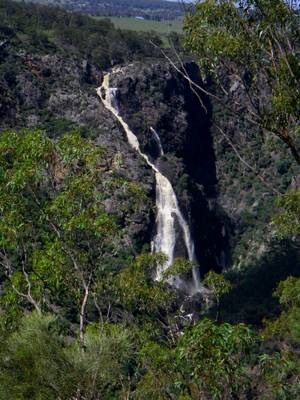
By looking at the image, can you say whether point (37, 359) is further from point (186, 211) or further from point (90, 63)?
point (90, 63)

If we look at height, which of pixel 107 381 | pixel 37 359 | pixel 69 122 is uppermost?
pixel 37 359

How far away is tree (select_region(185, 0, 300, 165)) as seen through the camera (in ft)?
29.7

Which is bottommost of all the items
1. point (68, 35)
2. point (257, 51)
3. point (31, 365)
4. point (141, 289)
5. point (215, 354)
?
point (68, 35)

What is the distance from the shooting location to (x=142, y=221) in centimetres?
4378

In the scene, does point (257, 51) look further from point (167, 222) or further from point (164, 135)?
point (164, 135)

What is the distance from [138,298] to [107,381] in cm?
493

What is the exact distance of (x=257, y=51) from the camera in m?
9.56

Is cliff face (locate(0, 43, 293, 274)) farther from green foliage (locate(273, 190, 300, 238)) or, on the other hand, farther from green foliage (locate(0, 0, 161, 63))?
green foliage (locate(273, 190, 300, 238))

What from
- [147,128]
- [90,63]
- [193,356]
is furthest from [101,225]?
[90,63]

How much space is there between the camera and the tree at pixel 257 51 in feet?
29.7

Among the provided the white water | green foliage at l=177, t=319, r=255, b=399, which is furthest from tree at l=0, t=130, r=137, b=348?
the white water

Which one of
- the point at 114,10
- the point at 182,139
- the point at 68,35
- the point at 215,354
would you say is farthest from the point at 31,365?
the point at 114,10

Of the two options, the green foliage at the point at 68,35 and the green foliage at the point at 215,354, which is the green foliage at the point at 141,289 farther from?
the green foliage at the point at 68,35

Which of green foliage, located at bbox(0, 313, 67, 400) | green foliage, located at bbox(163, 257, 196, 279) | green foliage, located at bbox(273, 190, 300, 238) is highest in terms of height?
green foliage, located at bbox(273, 190, 300, 238)
